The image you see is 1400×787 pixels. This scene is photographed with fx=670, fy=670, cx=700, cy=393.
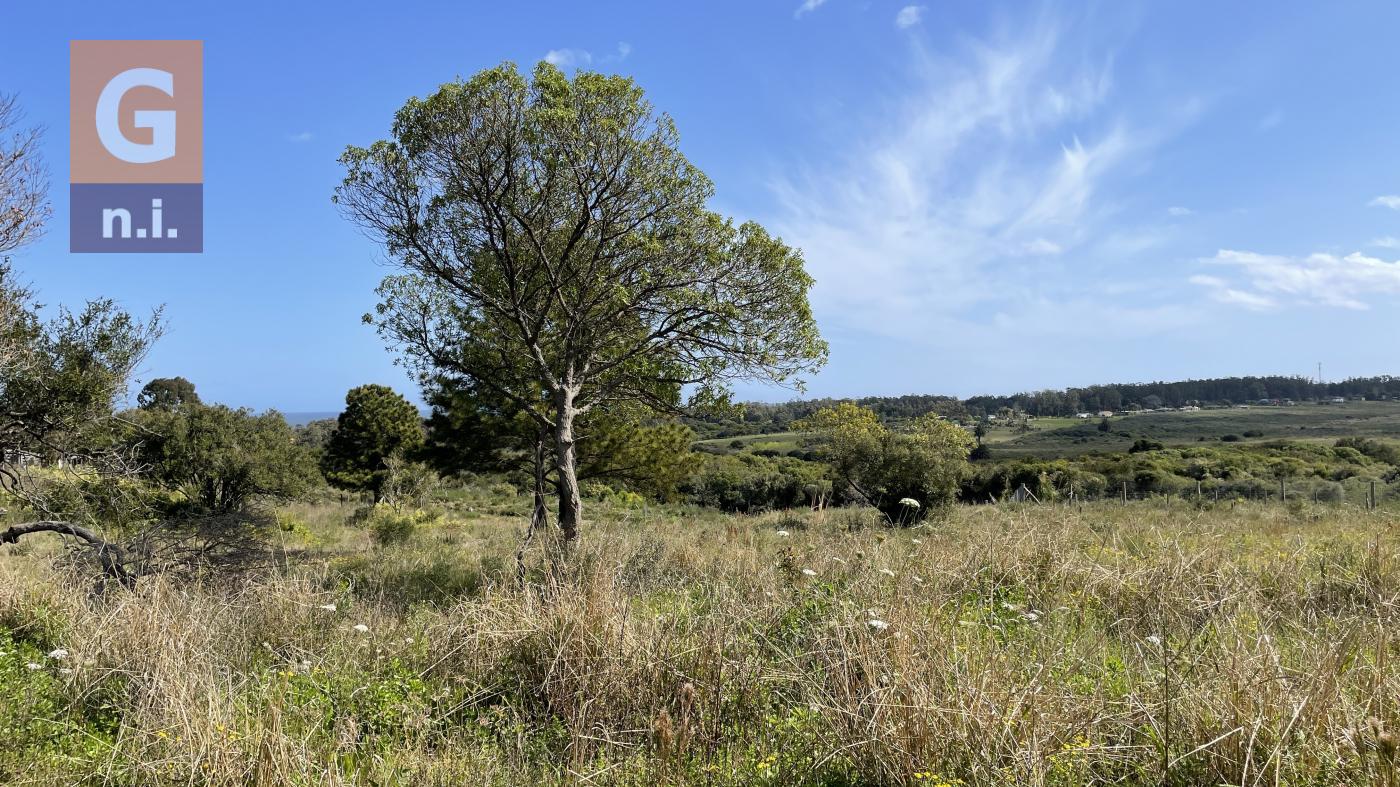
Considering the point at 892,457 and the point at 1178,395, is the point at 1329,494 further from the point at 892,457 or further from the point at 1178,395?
the point at 1178,395

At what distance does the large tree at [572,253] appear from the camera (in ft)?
27.1

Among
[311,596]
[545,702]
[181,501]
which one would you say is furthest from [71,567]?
[181,501]

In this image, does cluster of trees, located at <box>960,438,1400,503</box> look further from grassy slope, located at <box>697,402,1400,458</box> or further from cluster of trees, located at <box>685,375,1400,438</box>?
cluster of trees, located at <box>685,375,1400,438</box>

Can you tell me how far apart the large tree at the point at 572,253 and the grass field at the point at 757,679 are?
4.23 meters

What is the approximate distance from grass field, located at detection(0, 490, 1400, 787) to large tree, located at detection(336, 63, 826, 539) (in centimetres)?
423

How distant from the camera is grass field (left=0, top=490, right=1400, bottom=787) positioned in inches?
105

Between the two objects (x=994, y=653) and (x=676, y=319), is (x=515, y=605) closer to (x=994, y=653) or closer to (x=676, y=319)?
(x=994, y=653)

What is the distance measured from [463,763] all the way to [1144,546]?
7522 millimetres

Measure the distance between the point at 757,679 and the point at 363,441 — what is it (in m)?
34.8

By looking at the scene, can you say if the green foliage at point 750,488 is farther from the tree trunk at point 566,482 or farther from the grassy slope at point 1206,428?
the grassy slope at point 1206,428

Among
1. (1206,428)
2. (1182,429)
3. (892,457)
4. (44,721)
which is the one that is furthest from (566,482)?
(1206,428)

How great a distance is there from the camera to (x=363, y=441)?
3388 centimetres

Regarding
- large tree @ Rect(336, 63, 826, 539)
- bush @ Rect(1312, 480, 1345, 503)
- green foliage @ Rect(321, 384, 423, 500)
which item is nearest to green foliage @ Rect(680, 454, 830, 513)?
green foliage @ Rect(321, 384, 423, 500)

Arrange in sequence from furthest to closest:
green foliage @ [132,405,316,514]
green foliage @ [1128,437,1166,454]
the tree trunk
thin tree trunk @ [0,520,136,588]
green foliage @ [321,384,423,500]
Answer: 1. green foliage @ [1128,437,1166,454]
2. green foliage @ [321,384,423,500]
3. green foliage @ [132,405,316,514]
4. the tree trunk
5. thin tree trunk @ [0,520,136,588]
